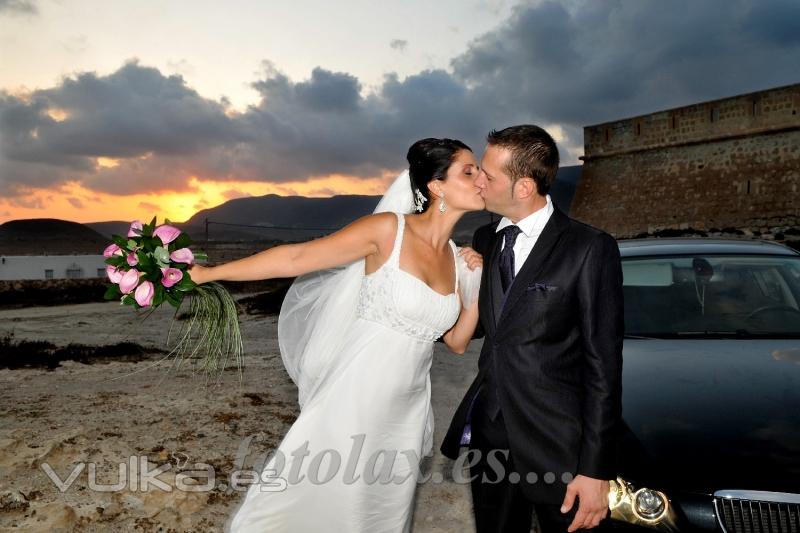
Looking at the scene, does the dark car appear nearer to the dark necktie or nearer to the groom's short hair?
the dark necktie

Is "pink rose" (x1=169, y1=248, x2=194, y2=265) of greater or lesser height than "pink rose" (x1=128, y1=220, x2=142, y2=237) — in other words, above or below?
below

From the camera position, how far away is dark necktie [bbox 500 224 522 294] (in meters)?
2.14

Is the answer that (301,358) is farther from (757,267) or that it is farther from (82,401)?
(82,401)

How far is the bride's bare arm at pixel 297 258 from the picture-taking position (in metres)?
2.34

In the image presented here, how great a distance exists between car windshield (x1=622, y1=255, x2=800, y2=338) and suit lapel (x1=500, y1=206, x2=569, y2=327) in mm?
1713

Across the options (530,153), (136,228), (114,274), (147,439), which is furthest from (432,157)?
(147,439)

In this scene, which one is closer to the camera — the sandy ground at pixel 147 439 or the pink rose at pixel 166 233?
the pink rose at pixel 166 233

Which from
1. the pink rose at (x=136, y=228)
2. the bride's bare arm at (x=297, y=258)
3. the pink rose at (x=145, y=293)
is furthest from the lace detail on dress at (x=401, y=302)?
the pink rose at (x=136, y=228)

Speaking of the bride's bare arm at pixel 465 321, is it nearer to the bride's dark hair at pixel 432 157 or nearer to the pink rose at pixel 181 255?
the bride's dark hair at pixel 432 157

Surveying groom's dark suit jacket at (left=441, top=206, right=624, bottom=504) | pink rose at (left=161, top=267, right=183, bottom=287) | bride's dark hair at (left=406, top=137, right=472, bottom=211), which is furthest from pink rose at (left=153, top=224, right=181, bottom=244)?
groom's dark suit jacket at (left=441, top=206, right=624, bottom=504)

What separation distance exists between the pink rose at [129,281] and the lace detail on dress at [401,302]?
92 cm

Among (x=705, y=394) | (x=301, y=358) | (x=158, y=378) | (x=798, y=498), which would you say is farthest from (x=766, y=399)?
(x=158, y=378)

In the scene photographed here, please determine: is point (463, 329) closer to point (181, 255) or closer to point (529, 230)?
point (529, 230)

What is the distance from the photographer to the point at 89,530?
324 cm
